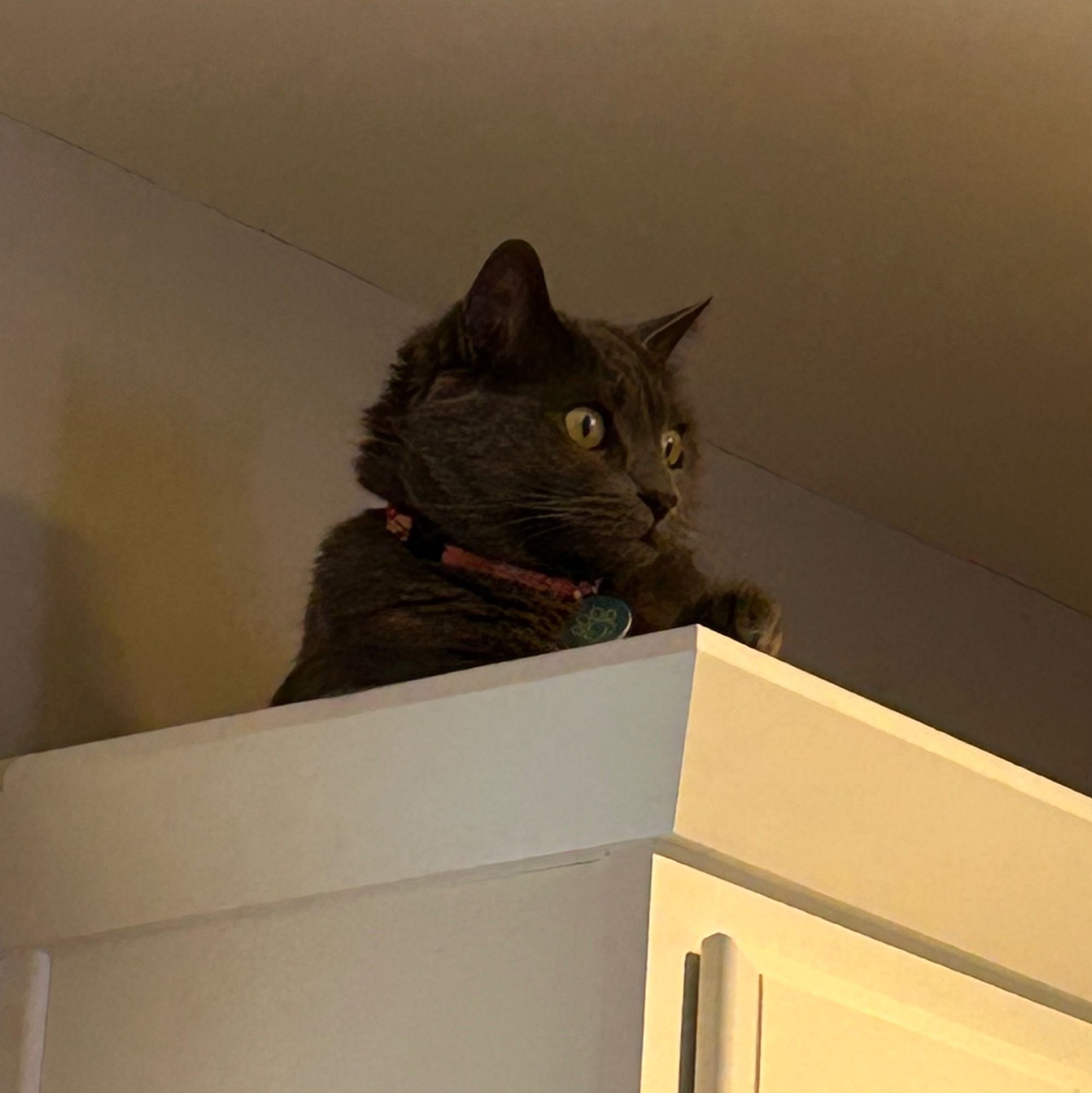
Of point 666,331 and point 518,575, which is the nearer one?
point 518,575

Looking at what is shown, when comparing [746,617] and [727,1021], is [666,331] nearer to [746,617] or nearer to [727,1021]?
[746,617]

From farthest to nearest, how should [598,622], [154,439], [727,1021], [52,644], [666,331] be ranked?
1. [154,439]
2. [52,644]
3. [666,331]
4. [598,622]
5. [727,1021]

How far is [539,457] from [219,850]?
0.90 ft

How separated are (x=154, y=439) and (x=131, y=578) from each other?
0.37 feet

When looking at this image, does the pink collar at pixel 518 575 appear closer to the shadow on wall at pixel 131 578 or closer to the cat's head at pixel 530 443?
the cat's head at pixel 530 443

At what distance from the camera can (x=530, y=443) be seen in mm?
966

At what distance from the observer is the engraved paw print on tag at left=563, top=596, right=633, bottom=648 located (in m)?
0.94

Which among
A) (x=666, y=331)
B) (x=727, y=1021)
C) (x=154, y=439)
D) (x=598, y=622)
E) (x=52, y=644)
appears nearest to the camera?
(x=727, y=1021)

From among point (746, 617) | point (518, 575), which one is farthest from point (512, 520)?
point (746, 617)

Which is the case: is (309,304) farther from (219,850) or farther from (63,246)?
(219,850)

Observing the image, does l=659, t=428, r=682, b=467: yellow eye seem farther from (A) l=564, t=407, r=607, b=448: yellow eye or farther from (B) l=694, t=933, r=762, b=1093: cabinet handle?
(B) l=694, t=933, r=762, b=1093: cabinet handle

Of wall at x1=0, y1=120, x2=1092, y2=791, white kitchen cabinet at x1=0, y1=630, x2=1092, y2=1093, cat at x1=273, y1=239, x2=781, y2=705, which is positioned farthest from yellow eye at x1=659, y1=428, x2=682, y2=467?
wall at x1=0, y1=120, x2=1092, y2=791

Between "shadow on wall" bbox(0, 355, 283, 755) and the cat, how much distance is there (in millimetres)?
271

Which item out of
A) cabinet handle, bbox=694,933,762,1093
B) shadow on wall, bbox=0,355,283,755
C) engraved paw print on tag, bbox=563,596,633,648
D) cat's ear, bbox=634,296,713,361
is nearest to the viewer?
cabinet handle, bbox=694,933,762,1093
